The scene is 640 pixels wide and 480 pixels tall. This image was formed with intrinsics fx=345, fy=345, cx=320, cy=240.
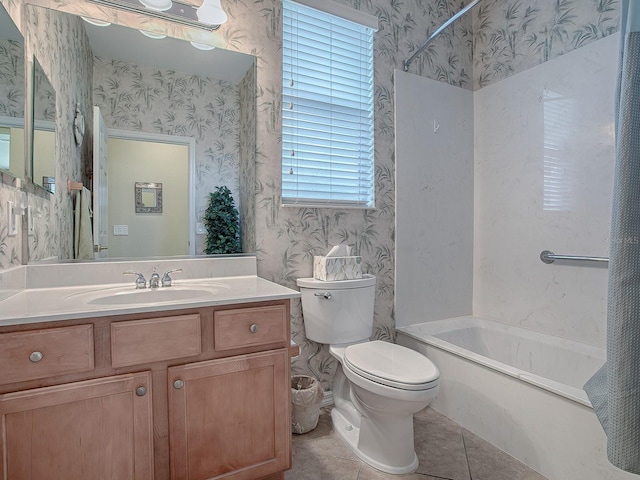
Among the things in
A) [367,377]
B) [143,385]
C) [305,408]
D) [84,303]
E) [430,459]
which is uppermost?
[84,303]

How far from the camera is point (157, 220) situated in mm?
1669

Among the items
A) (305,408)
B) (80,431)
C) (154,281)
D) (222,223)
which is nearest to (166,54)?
(222,223)

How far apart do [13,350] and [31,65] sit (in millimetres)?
1089

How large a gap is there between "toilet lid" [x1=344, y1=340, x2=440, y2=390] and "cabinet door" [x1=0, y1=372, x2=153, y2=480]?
0.88 meters

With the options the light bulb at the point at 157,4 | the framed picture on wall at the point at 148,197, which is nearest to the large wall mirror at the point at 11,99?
the framed picture on wall at the point at 148,197

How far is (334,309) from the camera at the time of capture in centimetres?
190

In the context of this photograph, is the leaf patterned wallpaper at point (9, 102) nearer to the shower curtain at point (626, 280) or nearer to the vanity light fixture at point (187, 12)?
the vanity light fixture at point (187, 12)

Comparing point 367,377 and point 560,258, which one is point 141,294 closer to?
point 367,377

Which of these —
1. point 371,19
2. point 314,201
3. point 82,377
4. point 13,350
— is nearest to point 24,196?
point 13,350

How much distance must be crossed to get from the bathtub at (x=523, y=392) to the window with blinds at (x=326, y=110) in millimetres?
1075

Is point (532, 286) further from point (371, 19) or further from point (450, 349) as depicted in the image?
point (371, 19)

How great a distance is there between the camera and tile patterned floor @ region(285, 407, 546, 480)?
1.53 meters

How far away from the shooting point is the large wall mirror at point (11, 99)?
3.78ft

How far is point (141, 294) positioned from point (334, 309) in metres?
0.96
